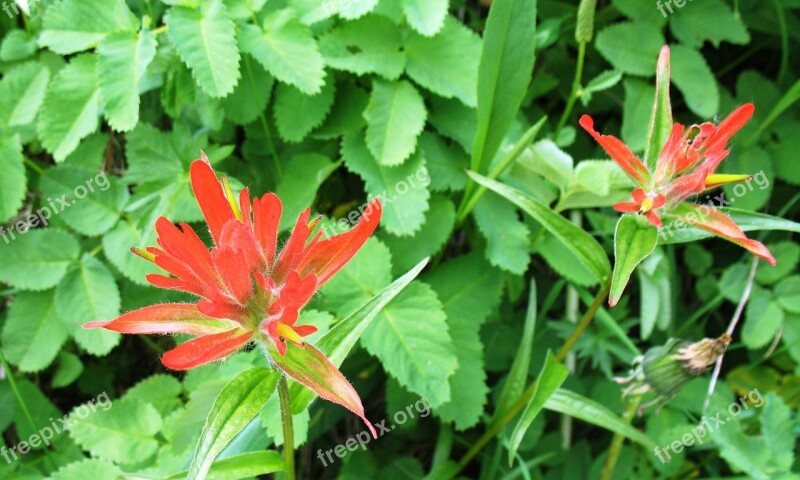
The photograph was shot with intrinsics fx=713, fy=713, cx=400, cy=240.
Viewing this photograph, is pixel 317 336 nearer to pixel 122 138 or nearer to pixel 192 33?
pixel 192 33

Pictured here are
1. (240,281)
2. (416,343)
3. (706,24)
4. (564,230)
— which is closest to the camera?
(240,281)

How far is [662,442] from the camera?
4.57 feet

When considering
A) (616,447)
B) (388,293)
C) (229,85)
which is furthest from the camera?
(616,447)

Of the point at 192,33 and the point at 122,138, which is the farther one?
the point at 122,138

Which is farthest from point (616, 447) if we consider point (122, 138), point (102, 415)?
point (122, 138)

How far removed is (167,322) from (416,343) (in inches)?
19.2

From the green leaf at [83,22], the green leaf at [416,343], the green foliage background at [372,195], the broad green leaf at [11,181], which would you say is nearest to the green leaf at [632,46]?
the green foliage background at [372,195]

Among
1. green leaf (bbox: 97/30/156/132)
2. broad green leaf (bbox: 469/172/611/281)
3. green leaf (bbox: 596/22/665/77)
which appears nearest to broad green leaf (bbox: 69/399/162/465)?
green leaf (bbox: 97/30/156/132)

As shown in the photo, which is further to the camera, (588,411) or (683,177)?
(588,411)

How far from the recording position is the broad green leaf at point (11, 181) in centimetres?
125

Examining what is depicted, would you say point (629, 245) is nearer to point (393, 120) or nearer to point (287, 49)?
point (393, 120)

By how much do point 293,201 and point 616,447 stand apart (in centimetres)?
76

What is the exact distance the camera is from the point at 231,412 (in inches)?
29.9
